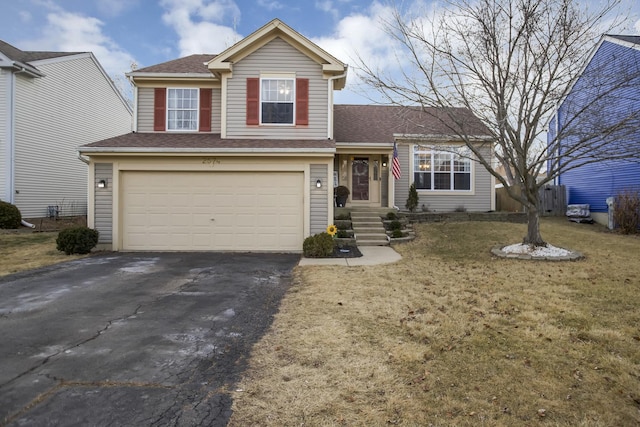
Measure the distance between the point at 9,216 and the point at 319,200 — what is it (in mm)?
11611

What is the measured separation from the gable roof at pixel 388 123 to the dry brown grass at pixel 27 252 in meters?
10.0

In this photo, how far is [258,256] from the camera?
10.3m

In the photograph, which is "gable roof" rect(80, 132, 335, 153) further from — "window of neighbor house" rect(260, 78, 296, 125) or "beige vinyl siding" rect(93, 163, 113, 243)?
"window of neighbor house" rect(260, 78, 296, 125)

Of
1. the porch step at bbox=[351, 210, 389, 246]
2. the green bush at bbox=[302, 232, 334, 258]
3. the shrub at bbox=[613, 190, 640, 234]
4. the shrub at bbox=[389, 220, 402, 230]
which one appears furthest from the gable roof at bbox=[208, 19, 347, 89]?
the shrub at bbox=[613, 190, 640, 234]

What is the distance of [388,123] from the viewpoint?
16.4 meters

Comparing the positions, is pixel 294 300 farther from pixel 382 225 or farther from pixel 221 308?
pixel 382 225

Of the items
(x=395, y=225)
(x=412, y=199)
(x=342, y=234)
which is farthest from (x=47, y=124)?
(x=412, y=199)

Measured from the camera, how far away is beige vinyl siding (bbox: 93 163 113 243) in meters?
10.9

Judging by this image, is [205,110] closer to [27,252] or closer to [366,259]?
[27,252]

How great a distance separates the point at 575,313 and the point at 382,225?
798 centimetres

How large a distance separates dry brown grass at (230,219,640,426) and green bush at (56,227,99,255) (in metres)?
6.96

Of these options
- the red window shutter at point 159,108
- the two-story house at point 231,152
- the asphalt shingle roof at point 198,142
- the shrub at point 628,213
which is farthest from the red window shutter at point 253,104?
the shrub at point 628,213

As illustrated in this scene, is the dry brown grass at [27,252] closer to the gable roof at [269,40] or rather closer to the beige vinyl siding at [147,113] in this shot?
the beige vinyl siding at [147,113]

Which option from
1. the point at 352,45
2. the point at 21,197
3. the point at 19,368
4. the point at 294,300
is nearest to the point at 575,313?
the point at 294,300
